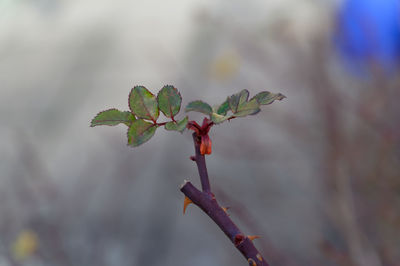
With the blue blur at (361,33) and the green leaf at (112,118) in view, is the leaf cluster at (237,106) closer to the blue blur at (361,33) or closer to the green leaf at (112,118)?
the green leaf at (112,118)

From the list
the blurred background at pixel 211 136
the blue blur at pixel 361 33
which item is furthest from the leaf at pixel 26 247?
the blue blur at pixel 361 33

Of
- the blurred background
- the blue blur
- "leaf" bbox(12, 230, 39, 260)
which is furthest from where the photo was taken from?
the blue blur

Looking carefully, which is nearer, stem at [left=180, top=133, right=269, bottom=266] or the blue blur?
stem at [left=180, top=133, right=269, bottom=266]

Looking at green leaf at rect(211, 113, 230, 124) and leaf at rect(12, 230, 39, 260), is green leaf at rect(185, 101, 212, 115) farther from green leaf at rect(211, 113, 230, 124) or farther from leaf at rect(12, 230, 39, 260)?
leaf at rect(12, 230, 39, 260)

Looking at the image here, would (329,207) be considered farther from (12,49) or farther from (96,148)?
(12,49)

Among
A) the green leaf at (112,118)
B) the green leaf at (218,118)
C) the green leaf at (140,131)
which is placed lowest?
the green leaf at (218,118)

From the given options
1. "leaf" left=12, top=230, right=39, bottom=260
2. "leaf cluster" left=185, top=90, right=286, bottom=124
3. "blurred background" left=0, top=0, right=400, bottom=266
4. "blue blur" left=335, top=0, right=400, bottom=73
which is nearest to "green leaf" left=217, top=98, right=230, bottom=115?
"leaf cluster" left=185, top=90, right=286, bottom=124

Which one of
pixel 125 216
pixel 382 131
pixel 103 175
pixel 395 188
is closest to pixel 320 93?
pixel 382 131

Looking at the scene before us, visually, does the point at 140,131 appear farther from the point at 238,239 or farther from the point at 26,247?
the point at 26,247
